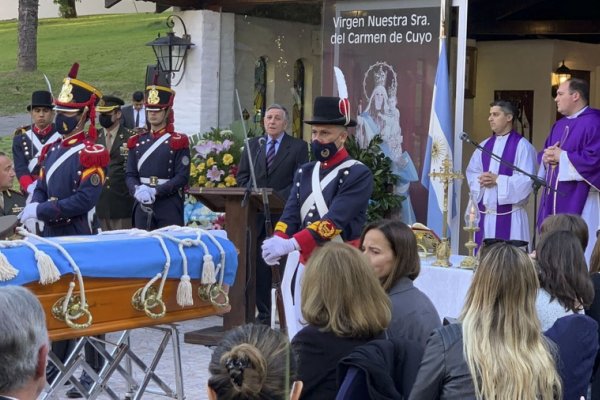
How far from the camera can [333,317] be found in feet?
14.0

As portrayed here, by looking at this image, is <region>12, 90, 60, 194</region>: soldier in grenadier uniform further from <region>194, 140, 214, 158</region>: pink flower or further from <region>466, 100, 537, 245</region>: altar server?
<region>466, 100, 537, 245</region>: altar server

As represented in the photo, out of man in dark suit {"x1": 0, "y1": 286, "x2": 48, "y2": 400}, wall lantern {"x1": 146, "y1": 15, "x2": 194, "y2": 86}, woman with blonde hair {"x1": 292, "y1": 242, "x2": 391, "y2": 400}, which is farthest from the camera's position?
wall lantern {"x1": 146, "y1": 15, "x2": 194, "y2": 86}

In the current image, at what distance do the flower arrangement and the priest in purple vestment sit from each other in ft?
8.66

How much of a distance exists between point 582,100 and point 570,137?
308 millimetres

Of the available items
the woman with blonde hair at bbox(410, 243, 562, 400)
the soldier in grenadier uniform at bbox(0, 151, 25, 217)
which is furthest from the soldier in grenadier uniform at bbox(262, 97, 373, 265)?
the woman with blonde hair at bbox(410, 243, 562, 400)

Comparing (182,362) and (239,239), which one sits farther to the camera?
(239,239)

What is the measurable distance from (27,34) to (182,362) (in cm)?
1996

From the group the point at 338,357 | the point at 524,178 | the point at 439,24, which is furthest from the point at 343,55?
the point at 338,357

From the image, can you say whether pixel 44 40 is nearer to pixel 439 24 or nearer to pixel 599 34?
pixel 599 34

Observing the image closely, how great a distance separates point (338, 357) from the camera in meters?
4.27

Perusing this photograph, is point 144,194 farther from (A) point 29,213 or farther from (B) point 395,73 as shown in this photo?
(B) point 395,73

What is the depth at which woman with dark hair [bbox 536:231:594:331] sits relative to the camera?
477 cm

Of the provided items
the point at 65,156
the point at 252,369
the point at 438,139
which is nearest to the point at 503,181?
the point at 438,139

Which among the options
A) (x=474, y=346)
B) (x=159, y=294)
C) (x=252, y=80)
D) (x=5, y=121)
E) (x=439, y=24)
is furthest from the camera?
(x=5, y=121)
